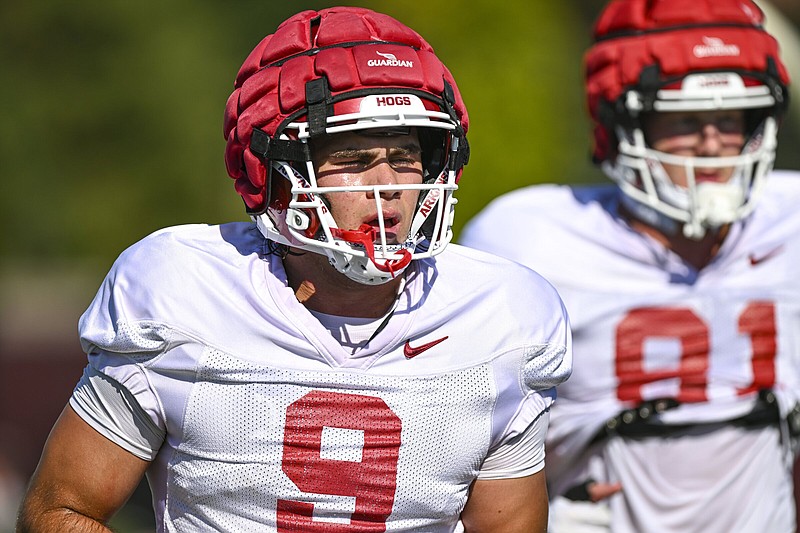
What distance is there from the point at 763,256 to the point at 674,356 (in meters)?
0.42

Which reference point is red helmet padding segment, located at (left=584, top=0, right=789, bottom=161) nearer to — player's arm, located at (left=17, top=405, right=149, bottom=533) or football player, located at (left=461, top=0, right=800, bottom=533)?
football player, located at (left=461, top=0, right=800, bottom=533)

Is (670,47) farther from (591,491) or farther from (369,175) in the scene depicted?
(369,175)

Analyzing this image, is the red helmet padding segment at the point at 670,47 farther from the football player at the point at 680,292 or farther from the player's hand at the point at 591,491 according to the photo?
the player's hand at the point at 591,491

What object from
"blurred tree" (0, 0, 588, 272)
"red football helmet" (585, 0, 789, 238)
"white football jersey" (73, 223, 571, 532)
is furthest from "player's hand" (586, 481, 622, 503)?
"blurred tree" (0, 0, 588, 272)

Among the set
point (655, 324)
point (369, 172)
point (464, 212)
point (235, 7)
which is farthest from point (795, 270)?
point (235, 7)

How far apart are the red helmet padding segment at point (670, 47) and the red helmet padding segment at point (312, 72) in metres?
1.24

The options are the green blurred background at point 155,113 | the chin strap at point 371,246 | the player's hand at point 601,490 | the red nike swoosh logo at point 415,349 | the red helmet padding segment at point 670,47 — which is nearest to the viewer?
the chin strap at point 371,246

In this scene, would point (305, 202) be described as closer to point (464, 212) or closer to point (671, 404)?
point (671, 404)

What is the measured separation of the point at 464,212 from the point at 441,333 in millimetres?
8008

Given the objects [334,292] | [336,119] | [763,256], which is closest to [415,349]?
[334,292]

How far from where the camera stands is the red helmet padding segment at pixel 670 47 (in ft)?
12.5

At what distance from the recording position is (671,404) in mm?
3695

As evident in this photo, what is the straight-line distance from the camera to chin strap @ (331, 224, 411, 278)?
2557 millimetres

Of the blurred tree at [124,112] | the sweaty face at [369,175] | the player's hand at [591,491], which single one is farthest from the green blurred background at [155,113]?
the sweaty face at [369,175]
